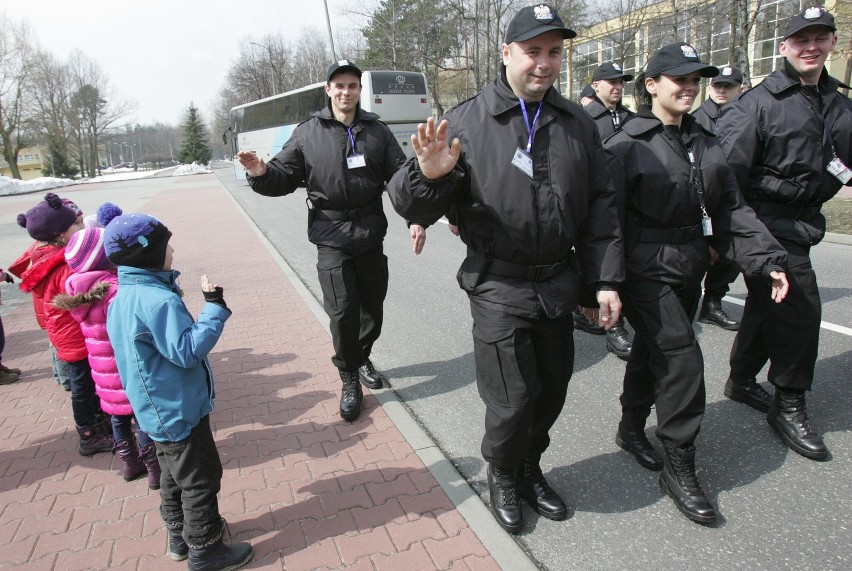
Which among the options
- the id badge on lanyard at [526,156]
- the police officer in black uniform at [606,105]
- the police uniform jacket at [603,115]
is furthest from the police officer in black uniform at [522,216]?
the police uniform jacket at [603,115]

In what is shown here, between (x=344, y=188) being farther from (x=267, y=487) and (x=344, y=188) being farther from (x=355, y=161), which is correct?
(x=267, y=487)

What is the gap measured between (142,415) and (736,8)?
14.8 meters

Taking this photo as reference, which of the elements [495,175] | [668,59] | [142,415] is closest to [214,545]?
[142,415]

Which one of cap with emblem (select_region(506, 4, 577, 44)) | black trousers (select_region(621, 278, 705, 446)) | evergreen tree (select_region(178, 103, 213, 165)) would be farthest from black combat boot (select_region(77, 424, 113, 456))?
evergreen tree (select_region(178, 103, 213, 165))

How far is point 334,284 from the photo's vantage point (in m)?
3.73

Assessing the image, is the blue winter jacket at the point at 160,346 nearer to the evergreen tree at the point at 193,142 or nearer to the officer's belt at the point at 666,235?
the officer's belt at the point at 666,235

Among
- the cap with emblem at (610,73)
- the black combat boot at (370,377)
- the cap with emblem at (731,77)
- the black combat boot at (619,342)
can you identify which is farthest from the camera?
the cap with emblem at (731,77)

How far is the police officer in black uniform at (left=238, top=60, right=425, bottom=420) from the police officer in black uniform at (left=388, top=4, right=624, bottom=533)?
1.31 m

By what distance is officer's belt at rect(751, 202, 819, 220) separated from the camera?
10.5 ft

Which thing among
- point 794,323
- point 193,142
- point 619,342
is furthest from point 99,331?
point 193,142

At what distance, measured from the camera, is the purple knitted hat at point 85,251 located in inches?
122

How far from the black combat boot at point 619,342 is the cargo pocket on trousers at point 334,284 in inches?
87.3

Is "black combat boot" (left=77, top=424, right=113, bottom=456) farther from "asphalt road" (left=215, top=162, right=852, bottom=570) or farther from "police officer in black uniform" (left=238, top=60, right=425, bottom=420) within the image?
"asphalt road" (left=215, top=162, right=852, bottom=570)

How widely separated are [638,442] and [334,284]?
80.1 inches
